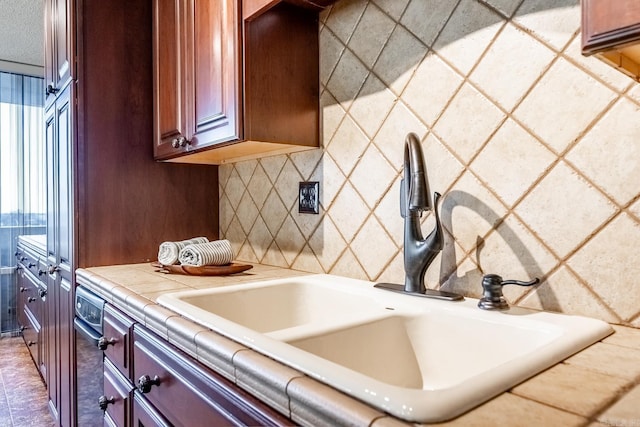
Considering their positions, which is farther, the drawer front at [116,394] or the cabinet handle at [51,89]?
the cabinet handle at [51,89]

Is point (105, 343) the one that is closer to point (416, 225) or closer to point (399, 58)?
point (416, 225)

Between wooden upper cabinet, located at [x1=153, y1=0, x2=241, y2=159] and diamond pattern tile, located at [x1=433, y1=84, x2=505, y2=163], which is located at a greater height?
wooden upper cabinet, located at [x1=153, y1=0, x2=241, y2=159]

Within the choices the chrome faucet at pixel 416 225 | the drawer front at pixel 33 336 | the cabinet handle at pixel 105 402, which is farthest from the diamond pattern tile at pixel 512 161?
the drawer front at pixel 33 336

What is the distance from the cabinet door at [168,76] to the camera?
1.55 m

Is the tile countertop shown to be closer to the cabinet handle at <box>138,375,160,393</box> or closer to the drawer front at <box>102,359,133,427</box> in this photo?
the cabinet handle at <box>138,375,160,393</box>

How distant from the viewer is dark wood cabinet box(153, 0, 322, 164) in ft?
4.15

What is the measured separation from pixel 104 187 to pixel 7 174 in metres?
2.62

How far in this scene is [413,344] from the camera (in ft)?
2.91

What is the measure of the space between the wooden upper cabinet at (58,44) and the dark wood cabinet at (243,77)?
1.30 feet

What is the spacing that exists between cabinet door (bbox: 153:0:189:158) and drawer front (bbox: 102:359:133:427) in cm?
81

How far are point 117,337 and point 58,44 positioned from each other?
142cm

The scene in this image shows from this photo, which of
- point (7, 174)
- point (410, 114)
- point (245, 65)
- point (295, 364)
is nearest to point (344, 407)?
point (295, 364)

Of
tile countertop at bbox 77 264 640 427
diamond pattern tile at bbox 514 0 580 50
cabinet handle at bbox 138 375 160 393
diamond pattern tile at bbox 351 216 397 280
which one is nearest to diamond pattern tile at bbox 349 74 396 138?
diamond pattern tile at bbox 351 216 397 280

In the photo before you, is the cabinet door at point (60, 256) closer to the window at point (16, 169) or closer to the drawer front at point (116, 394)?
the drawer front at point (116, 394)
